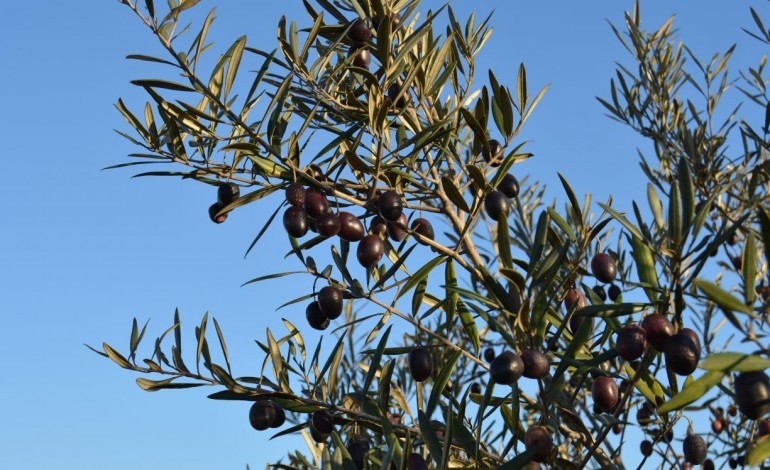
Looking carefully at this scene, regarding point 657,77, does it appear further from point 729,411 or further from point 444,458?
point 444,458

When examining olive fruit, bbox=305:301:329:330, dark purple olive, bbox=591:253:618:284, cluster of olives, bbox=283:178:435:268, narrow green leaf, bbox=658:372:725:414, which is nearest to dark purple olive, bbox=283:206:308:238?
cluster of olives, bbox=283:178:435:268

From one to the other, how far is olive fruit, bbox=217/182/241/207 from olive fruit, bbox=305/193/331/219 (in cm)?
20

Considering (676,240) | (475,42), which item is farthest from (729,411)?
(676,240)

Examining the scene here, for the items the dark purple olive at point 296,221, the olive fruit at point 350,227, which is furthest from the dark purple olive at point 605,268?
the dark purple olive at point 296,221

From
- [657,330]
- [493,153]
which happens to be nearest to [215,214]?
[493,153]

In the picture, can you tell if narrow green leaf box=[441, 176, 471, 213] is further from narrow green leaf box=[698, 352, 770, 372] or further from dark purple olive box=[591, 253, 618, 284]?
narrow green leaf box=[698, 352, 770, 372]

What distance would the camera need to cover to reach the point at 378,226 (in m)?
2.00

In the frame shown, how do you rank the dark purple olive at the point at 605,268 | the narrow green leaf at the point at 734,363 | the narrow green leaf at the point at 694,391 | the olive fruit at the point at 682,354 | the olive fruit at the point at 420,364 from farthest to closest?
the olive fruit at the point at 420,364, the dark purple olive at the point at 605,268, the olive fruit at the point at 682,354, the narrow green leaf at the point at 694,391, the narrow green leaf at the point at 734,363

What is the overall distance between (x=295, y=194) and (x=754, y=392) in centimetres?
106

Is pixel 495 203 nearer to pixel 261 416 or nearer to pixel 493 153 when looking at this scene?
pixel 493 153

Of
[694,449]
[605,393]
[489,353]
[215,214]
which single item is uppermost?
[489,353]

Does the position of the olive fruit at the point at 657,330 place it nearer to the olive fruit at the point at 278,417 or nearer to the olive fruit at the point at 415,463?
the olive fruit at the point at 415,463

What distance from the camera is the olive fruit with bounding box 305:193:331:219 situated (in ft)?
5.95

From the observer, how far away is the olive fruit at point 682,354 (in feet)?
4.20
